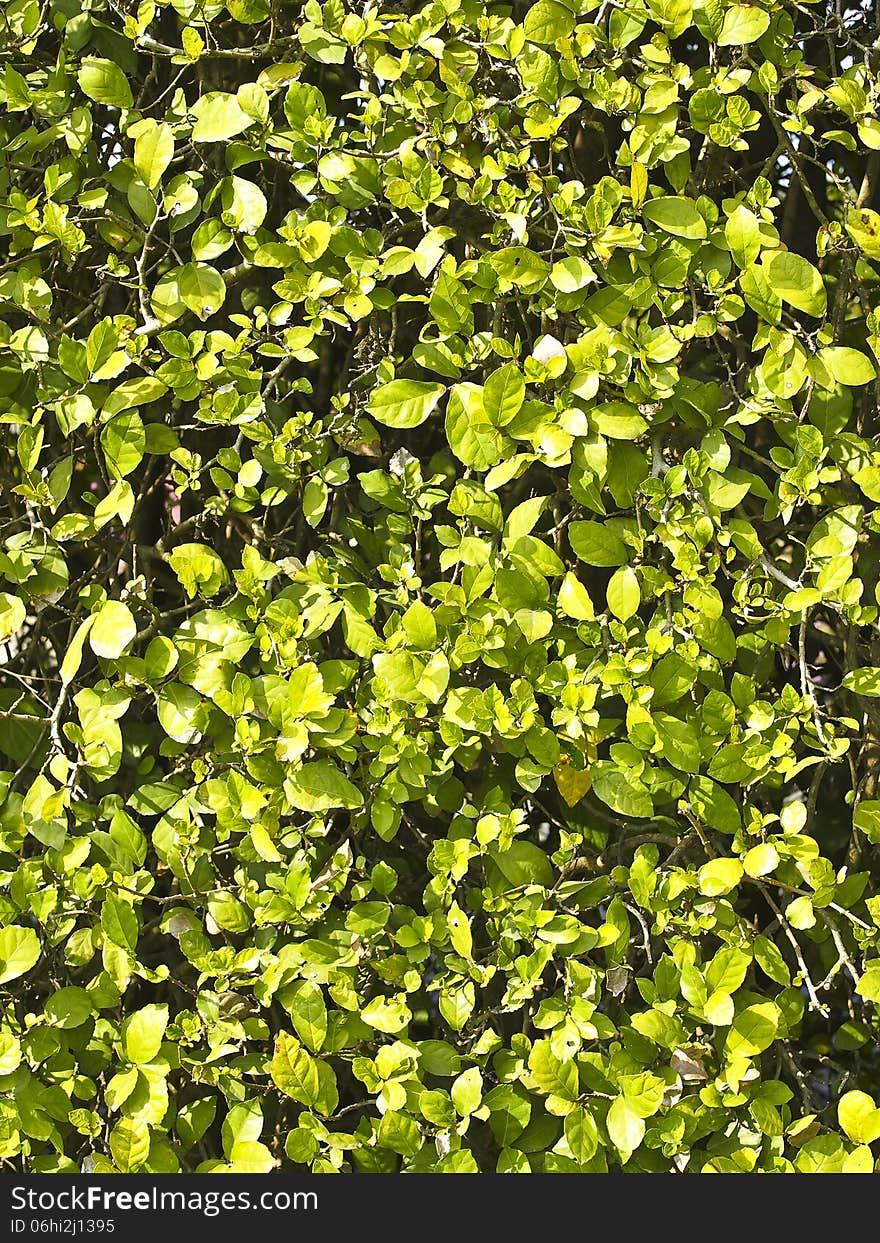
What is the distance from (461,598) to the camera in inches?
61.1

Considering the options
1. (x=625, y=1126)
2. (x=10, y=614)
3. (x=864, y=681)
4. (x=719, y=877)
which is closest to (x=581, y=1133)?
(x=625, y=1126)

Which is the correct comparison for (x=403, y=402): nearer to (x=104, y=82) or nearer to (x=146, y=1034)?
(x=104, y=82)

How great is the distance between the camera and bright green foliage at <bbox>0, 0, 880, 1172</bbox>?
5.02 feet

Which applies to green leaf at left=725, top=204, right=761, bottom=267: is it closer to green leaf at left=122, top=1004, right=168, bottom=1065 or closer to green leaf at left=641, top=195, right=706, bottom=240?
green leaf at left=641, top=195, right=706, bottom=240

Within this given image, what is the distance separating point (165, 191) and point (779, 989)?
1529 millimetres

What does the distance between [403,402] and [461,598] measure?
288 millimetres

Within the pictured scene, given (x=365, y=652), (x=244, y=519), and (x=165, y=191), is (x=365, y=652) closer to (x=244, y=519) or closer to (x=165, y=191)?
(x=244, y=519)

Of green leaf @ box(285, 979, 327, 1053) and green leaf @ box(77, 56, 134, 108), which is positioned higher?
green leaf @ box(77, 56, 134, 108)

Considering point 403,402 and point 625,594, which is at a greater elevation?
point 403,402

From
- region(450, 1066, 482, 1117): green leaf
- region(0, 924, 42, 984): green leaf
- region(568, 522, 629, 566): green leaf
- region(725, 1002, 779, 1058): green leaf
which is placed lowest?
region(450, 1066, 482, 1117): green leaf

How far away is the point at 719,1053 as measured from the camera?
1561 millimetres

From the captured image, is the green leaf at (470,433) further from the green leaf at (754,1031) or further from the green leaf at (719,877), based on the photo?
the green leaf at (754,1031)

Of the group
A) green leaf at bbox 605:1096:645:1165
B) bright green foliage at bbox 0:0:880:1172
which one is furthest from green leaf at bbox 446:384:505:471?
green leaf at bbox 605:1096:645:1165

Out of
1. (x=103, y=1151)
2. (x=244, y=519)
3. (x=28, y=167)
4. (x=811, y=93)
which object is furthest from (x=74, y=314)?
(x=103, y=1151)
